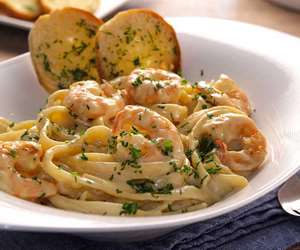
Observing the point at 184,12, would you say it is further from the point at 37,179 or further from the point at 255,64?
the point at 37,179

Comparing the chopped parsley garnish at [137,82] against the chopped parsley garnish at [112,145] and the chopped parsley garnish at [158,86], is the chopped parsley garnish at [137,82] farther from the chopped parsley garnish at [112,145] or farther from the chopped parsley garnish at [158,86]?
the chopped parsley garnish at [112,145]

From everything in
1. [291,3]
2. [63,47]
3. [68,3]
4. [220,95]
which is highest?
[220,95]

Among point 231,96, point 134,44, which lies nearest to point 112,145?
point 231,96

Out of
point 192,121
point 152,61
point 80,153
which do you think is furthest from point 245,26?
point 80,153

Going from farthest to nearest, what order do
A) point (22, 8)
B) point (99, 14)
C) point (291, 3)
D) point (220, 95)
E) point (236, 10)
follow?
point (236, 10), point (291, 3), point (99, 14), point (22, 8), point (220, 95)

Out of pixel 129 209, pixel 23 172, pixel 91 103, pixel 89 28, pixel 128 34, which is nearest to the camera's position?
pixel 129 209

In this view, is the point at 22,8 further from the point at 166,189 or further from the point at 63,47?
the point at 166,189

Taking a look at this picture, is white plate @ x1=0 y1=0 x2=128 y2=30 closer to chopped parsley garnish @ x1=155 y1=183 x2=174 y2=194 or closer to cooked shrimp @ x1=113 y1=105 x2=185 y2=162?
cooked shrimp @ x1=113 y1=105 x2=185 y2=162

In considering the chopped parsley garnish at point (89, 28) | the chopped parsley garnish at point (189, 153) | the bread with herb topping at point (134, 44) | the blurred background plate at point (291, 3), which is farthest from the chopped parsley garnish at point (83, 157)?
the blurred background plate at point (291, 3)

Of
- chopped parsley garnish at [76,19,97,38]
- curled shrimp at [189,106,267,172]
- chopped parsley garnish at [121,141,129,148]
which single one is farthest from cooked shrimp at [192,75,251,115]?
chopped parsley garnish at [76,19,97,38]
